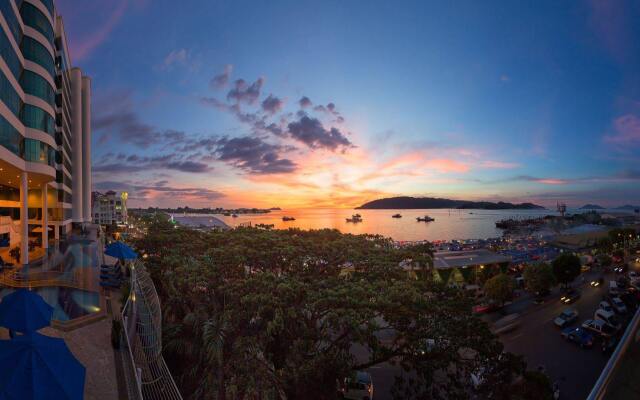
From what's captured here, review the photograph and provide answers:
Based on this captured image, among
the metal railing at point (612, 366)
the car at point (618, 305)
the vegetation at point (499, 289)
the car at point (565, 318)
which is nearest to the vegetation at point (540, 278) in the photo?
the car at point (618, 305)

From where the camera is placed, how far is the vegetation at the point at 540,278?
26.9 meters

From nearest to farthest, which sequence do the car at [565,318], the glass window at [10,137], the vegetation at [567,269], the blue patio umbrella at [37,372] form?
the blue patio umbrella at [37,372]
the glass window at [10,137]
the car at [565,318]
the vegetation at [567,269]

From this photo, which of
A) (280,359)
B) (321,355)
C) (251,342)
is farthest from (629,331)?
(280,359)

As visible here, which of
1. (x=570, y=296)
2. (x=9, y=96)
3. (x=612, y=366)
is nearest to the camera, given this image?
(x=612, y=366)

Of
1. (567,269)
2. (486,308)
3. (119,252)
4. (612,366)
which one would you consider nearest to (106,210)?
(119,252)

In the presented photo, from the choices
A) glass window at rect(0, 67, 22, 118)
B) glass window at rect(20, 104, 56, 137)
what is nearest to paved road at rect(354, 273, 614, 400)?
glass window at rect(0, 67, 22, 118)

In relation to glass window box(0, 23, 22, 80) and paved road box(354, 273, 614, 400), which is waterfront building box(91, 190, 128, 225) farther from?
paved road box(354, 273, 614, 400)

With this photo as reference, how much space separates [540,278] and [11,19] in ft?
137

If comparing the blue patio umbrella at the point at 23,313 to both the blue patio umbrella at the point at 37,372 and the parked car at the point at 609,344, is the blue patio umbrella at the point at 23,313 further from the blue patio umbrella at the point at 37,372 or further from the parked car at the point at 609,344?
the parked car at the point at 609,344

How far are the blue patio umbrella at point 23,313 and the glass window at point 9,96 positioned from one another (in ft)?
52.0

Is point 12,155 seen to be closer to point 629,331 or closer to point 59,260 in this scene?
point 59,260

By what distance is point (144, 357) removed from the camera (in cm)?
729

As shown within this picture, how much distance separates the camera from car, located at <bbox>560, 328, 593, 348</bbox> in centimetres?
1834

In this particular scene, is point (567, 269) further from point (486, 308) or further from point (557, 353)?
point (557, 353)
